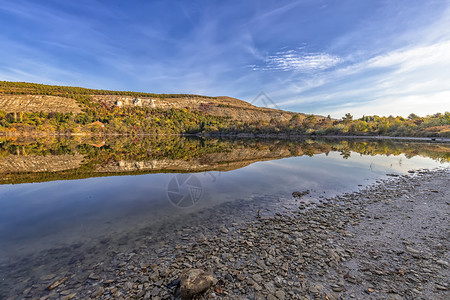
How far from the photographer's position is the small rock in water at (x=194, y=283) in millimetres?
4688

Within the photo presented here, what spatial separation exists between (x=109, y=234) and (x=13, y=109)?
176 m

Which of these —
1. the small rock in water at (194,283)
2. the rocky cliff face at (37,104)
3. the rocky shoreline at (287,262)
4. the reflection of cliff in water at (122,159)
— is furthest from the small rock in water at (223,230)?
the rocky cliff face at (37,104)

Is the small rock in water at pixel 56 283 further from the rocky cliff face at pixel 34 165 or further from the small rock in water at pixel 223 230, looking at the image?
the rocky cliff face at pixel 34 165

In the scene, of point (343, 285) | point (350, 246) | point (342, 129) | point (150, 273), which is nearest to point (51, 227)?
point (150, 273)

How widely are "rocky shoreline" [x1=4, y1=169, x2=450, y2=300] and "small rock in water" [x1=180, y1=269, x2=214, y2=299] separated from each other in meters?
0.18

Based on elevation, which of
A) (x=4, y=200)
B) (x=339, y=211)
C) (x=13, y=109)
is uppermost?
(x=13, y=109)

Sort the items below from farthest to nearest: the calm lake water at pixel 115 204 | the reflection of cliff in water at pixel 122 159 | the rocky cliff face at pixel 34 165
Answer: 1. the rocky cliff face at pixel 34 165
2. the reflection of cliff in water at pixel 122 159
3. the calm lake water at pixel 115 204

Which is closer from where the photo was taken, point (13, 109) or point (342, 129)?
point (13, 109)

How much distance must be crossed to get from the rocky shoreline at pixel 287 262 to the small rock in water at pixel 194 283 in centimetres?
18

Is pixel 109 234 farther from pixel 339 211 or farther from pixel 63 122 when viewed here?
pixel 63 122

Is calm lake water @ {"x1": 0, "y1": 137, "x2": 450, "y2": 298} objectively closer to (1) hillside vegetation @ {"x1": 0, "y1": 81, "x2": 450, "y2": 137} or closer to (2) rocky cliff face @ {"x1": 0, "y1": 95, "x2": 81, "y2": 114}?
(1) hillside vegetation @ {"x1": 0, "y1": 81, "x2": 450, "y2": 137}

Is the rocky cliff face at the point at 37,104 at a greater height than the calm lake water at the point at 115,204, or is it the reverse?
the rocky cliff face at the point at 37,104

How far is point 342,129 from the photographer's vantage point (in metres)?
130

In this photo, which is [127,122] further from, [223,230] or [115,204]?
[223,230]
